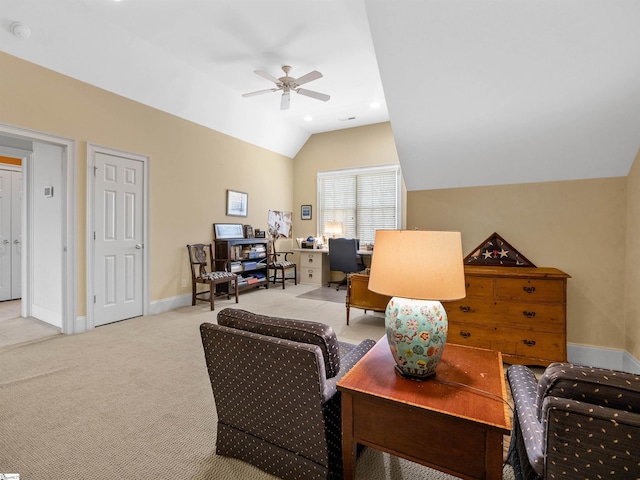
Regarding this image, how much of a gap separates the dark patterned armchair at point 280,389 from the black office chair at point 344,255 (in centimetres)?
412

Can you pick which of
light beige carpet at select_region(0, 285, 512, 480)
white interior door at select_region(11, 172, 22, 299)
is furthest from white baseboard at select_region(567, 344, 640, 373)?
white interior door at select_region(11, 172, 22, 299)

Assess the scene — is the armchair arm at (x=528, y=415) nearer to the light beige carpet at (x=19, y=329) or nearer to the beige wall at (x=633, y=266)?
the beige wall at (x=633, y=266)

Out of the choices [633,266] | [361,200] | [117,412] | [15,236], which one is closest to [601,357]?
[633,266]

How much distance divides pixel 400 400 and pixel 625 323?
2.78 metres

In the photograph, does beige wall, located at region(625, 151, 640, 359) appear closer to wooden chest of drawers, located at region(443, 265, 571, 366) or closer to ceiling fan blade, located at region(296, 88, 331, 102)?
wooden chest of drawers, located at region(443, 265, 571, 366)

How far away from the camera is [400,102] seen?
254 centimetres

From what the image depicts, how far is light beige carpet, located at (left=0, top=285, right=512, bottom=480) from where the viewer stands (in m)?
1.50

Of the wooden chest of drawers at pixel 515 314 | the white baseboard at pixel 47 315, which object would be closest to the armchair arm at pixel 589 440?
the wooden chest of drawers at pixel 515 314

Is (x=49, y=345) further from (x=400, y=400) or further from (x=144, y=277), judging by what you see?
(x=400, y=400)

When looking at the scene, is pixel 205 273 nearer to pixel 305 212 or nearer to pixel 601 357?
pixel 305 212

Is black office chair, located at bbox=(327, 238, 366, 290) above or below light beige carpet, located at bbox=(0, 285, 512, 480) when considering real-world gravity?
above

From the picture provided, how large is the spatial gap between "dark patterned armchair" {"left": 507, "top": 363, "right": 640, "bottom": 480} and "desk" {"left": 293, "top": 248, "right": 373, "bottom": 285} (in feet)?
18.0

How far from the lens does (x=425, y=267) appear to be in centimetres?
120

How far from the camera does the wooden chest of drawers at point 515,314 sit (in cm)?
248
